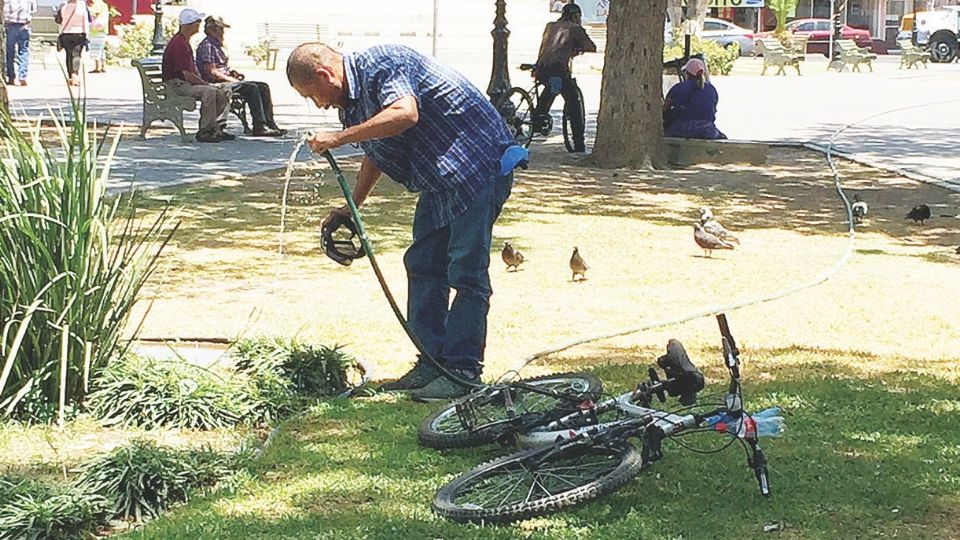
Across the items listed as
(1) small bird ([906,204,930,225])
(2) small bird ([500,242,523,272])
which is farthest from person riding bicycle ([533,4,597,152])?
(2) small bird ([500,242,523,272])

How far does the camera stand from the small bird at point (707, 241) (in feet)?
30.6

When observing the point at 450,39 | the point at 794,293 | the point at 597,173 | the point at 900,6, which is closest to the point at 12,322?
the point at 794,293

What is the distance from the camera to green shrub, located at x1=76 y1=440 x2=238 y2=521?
4.56m

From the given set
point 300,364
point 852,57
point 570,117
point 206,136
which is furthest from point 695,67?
point 852,57

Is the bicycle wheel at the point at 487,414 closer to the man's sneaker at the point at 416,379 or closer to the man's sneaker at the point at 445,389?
the man's sneaker at the point at 445,389

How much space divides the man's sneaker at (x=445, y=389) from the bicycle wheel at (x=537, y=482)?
116cm

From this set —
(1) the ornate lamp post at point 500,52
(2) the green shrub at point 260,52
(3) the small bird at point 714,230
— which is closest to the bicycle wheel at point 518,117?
(1) the ornate lamp post at point 500,52

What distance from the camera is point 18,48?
2412 centimetres

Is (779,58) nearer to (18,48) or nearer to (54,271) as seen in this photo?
(18,48)

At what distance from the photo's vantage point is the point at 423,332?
6.08 metres

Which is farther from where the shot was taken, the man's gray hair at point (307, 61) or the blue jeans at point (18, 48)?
the blue jeans at point (18, 48)

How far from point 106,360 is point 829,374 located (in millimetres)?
3135

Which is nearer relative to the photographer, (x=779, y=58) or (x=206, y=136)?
(x=206, y=136)

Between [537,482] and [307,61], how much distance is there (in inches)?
74.1
